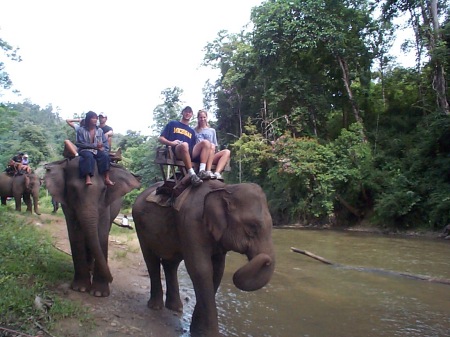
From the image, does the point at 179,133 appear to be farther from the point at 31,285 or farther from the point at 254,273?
the point at 31,285

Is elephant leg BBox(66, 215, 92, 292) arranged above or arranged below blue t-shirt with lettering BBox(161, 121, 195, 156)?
below

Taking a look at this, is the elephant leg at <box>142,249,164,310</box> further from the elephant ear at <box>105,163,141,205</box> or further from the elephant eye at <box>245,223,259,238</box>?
the elephant eye at <box>245,223,259,238</box>

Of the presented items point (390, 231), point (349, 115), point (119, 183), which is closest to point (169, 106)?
point (349, 115)

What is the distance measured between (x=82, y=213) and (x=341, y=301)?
14.3ft

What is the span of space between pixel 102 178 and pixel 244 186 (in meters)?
2.44

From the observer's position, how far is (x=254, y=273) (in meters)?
4.18

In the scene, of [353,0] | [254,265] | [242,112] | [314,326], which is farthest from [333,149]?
[254,265]

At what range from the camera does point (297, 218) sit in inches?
1062

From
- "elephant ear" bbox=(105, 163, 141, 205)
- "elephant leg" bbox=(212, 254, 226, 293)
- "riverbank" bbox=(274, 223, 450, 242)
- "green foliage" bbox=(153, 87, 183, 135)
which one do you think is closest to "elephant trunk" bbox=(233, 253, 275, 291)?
"elephant leg" bbox=(212, 254, 226, 293)

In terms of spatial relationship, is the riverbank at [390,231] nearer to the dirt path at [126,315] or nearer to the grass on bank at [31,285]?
the dirt path at [126,315]

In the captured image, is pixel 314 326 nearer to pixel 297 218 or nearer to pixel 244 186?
pixel 244 186

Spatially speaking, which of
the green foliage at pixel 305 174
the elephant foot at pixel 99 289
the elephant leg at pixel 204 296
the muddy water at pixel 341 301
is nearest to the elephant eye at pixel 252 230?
the elephant leg at pixel 204 296

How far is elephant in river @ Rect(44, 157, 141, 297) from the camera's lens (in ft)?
18.4

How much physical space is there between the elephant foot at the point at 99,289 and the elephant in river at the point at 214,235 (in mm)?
1111
